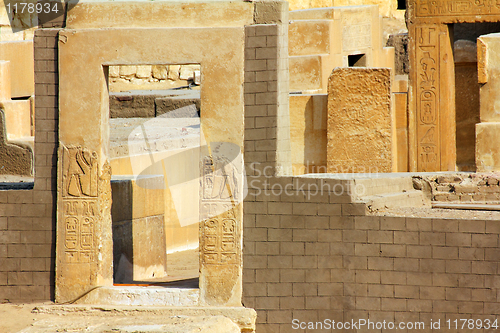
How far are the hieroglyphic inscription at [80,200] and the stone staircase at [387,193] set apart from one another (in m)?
2.70

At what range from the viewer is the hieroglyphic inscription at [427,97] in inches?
343

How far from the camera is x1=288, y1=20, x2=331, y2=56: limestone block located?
510 inches

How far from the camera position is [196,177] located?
11.8 metres

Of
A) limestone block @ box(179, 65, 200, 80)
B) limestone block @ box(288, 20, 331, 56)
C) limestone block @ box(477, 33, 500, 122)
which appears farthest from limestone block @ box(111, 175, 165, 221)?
limestone block @ box(179, 65, 200, 80)

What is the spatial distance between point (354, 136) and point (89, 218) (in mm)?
3894

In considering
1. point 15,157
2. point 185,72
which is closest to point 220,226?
point 15,157

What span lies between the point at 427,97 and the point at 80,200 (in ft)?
16.8

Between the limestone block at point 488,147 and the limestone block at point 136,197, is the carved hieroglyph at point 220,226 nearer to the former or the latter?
the limestone block at point 136,197

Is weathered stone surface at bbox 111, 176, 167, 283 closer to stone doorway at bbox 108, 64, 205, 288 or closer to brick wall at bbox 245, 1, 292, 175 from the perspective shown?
stone doorway at bbox 108, 64, 205, 288

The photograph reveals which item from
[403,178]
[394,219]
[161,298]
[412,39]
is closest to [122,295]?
[161,298]

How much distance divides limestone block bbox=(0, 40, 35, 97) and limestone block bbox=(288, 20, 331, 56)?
5308 millimetres

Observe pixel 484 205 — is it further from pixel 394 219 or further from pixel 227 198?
pixel 227 198

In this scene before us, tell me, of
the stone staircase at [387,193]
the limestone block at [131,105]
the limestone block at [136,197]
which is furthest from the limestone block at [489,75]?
the limestone block at [131,105]

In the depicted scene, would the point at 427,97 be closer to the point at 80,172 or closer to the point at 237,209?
the point at 237,209
